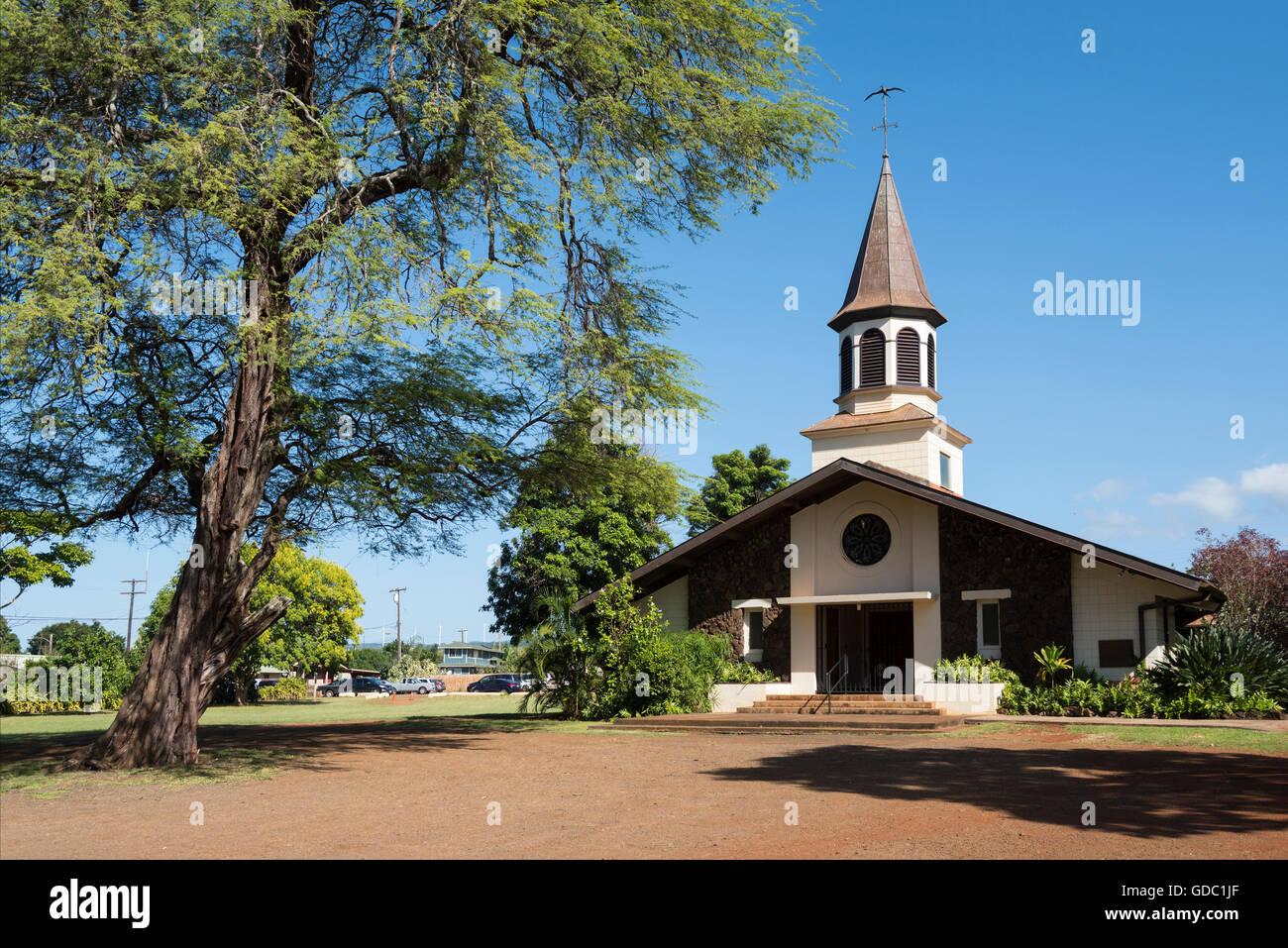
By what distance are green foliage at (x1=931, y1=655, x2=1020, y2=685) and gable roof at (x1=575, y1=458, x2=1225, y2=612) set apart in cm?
311

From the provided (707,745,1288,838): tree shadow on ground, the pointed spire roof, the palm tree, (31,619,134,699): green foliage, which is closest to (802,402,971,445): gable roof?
the pointed spire roof

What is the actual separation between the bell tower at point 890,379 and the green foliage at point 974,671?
745 centimetres

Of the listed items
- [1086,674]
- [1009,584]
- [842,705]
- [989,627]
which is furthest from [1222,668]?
[842,705]

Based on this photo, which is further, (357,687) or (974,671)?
(357,687)

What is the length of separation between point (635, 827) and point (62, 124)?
11044mm

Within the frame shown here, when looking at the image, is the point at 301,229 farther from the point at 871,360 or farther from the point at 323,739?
the point at 871,360

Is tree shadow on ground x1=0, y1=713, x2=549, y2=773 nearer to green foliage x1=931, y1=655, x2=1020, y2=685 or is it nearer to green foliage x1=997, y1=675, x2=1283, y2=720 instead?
green foliage x1=931, y1=655, x2=1020, y2=685

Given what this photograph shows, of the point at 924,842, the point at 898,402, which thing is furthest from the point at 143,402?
the point at 898,402

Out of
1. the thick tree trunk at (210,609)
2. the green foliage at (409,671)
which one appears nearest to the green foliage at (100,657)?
the thick tree trunk at (210,609)

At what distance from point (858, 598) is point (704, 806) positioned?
55.0 feet

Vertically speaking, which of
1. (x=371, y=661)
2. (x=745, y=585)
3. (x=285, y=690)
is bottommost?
(x=371, y=661)

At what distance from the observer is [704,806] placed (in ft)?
32.8

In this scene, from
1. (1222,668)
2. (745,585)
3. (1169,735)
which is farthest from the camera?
(745,585)

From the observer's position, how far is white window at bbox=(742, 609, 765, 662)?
27688 millimetres
